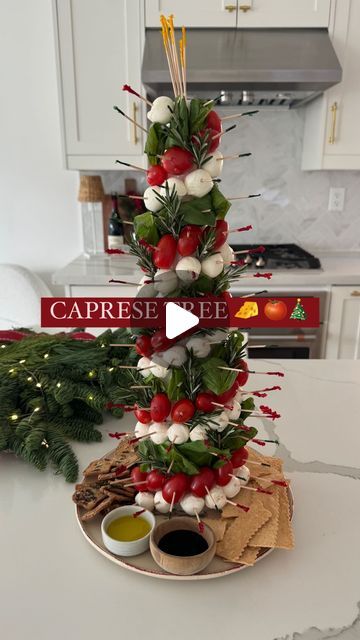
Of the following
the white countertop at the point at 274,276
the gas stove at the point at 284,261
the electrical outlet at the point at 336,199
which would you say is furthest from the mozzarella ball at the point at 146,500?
the electrical outlet at the point at 336,199

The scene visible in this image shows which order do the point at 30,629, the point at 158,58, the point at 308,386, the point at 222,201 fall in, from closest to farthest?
the point at 30,629
the point at 222,201
the point at 308,386
the point at 158,58

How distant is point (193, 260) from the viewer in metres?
0.75

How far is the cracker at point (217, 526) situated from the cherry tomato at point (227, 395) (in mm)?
187

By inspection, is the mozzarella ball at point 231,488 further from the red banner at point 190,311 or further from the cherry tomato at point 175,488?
the red banner at point 190,311

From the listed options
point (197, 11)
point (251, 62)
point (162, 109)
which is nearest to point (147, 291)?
point (162, 109)

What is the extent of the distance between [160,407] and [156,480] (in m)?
0.12

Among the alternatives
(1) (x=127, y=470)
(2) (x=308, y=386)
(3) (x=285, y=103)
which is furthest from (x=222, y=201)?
(3) (x=285, y=103)

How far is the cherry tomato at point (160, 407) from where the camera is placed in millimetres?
797

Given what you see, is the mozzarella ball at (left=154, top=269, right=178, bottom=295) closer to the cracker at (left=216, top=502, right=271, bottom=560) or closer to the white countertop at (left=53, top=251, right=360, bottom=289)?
the cracker at (left=216, top=502, right=271, bottom=560)

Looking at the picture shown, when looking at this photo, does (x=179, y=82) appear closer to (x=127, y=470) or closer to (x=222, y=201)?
(x=222, y=201)

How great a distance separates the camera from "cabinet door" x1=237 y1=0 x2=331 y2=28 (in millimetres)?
2316

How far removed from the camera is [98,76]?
2.44 m

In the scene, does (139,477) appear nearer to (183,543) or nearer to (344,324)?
(183,543)

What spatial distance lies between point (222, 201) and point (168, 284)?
145 millimetres
